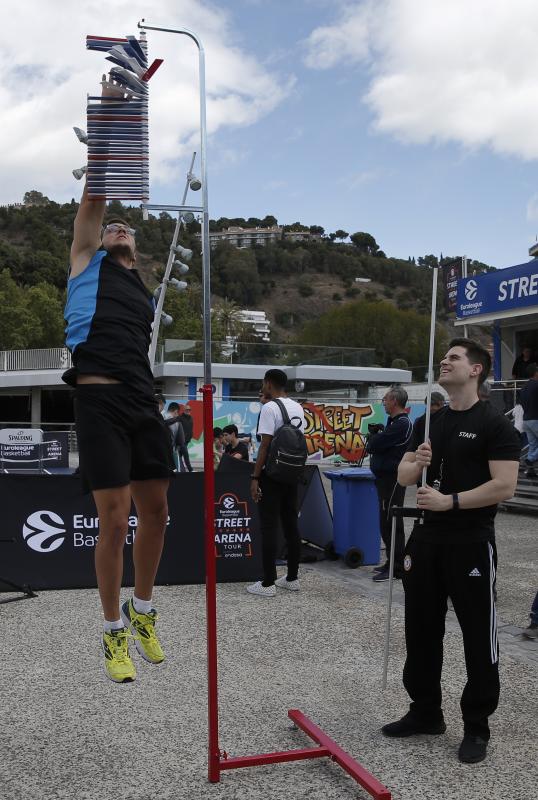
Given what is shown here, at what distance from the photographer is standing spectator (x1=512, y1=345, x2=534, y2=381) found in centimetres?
1855

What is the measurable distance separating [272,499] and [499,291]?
1351cm

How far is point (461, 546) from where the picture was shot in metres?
4.12

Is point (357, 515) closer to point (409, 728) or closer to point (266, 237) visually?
point (409, 728)

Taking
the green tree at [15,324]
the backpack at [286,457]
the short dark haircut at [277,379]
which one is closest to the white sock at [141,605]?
the backpack at [286,457]

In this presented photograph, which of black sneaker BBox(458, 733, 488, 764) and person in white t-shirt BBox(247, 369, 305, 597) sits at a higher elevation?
person in white t-shirt BBox(247, 369, 305, 597)

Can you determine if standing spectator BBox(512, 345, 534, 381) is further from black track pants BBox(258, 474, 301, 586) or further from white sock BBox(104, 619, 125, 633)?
white sock BBox(104, 619, 125, 633)

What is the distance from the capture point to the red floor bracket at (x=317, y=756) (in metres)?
3.48

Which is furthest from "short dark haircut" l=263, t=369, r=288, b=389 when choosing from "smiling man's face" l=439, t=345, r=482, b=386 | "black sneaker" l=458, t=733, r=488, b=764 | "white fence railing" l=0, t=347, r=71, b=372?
"white fence railing" l=0, t=347, r=71, b=372

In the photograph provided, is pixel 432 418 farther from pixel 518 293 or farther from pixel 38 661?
pixel 518 293

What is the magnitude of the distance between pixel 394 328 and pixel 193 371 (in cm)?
6553

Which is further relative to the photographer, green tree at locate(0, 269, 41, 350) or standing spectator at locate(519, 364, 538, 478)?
green tree at locate(0, 269, 41, 350)

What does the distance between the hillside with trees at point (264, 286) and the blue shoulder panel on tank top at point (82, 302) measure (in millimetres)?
16418

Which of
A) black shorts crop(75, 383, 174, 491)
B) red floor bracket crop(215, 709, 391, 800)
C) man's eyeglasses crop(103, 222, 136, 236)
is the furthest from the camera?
red floor bracket crop(215, 709, 391, 800)

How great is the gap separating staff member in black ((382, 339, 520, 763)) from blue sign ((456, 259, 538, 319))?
14.8 metres
